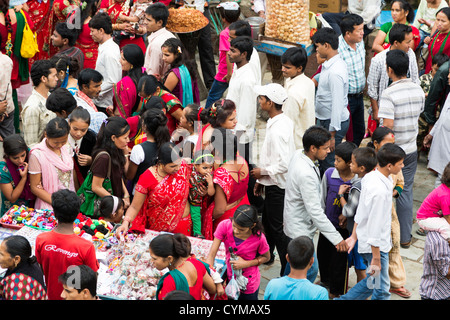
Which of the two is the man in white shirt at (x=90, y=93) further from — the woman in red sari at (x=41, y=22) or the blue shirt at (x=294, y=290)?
the blue shirt at (x=294, y=290)

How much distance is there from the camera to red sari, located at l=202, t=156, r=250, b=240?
4.79 metres

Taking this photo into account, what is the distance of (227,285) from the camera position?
4227 millimetres

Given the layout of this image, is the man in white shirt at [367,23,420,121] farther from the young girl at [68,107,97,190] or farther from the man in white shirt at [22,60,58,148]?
the man in white shirt at [22,60,58,148]

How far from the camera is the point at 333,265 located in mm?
5051

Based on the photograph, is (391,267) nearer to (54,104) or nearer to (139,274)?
(139,274)

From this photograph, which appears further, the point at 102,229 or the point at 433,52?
the point at 433,52

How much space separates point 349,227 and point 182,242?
5.62ft

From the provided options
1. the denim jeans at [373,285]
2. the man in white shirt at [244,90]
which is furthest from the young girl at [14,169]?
the denim jeans at [373,285]

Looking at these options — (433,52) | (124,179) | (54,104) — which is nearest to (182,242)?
(124,179)

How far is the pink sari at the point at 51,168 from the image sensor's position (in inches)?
190

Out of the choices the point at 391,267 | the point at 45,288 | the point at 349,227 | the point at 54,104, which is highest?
the point at 54,104

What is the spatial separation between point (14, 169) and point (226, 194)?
5.62 ft

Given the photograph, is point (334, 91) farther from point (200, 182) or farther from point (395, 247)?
point (200, 182)

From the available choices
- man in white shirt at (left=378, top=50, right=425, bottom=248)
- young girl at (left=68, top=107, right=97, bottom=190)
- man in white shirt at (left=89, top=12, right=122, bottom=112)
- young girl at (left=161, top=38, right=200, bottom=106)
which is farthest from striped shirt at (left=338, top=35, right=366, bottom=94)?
young girl at (left=68, top=107, right=97, bottom=190)
